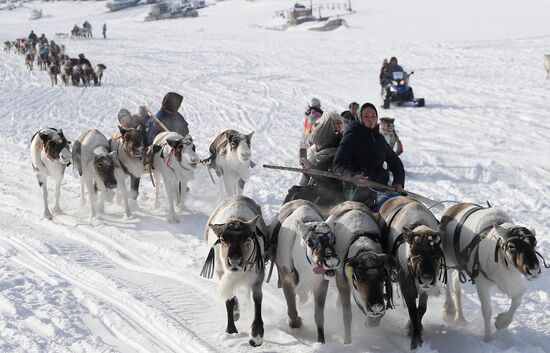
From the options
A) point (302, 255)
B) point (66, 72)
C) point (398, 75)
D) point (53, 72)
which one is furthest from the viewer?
point (53, 72)

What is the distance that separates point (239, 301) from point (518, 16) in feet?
119

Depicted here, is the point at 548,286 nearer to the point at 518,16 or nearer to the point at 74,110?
the point at 74,110

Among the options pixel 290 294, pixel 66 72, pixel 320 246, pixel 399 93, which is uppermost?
pixel 66 72

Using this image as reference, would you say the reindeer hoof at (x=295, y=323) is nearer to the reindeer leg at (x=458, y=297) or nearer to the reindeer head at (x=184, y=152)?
the reindeer leg at (x=458, y=297)

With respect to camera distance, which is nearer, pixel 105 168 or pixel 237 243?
Result: pixel 237 243

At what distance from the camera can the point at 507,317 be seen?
5.74 metres

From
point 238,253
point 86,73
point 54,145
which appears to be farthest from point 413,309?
point 86,73

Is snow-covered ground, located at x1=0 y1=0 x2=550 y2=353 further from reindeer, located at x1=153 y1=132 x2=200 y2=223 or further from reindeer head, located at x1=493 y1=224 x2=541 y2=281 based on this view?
reindeer head, located at x1=493 y1=224 x2=541 y2=281

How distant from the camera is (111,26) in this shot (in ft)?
211

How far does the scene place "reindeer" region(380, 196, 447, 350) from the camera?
5.30 m

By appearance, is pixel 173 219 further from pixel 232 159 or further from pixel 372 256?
pixel 372 256

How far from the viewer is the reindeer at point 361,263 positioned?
518cm

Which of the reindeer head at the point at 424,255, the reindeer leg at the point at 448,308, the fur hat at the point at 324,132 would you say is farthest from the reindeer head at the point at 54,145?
the reindeer head at the point at 424,255

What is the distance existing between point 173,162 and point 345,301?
4.39 meters
